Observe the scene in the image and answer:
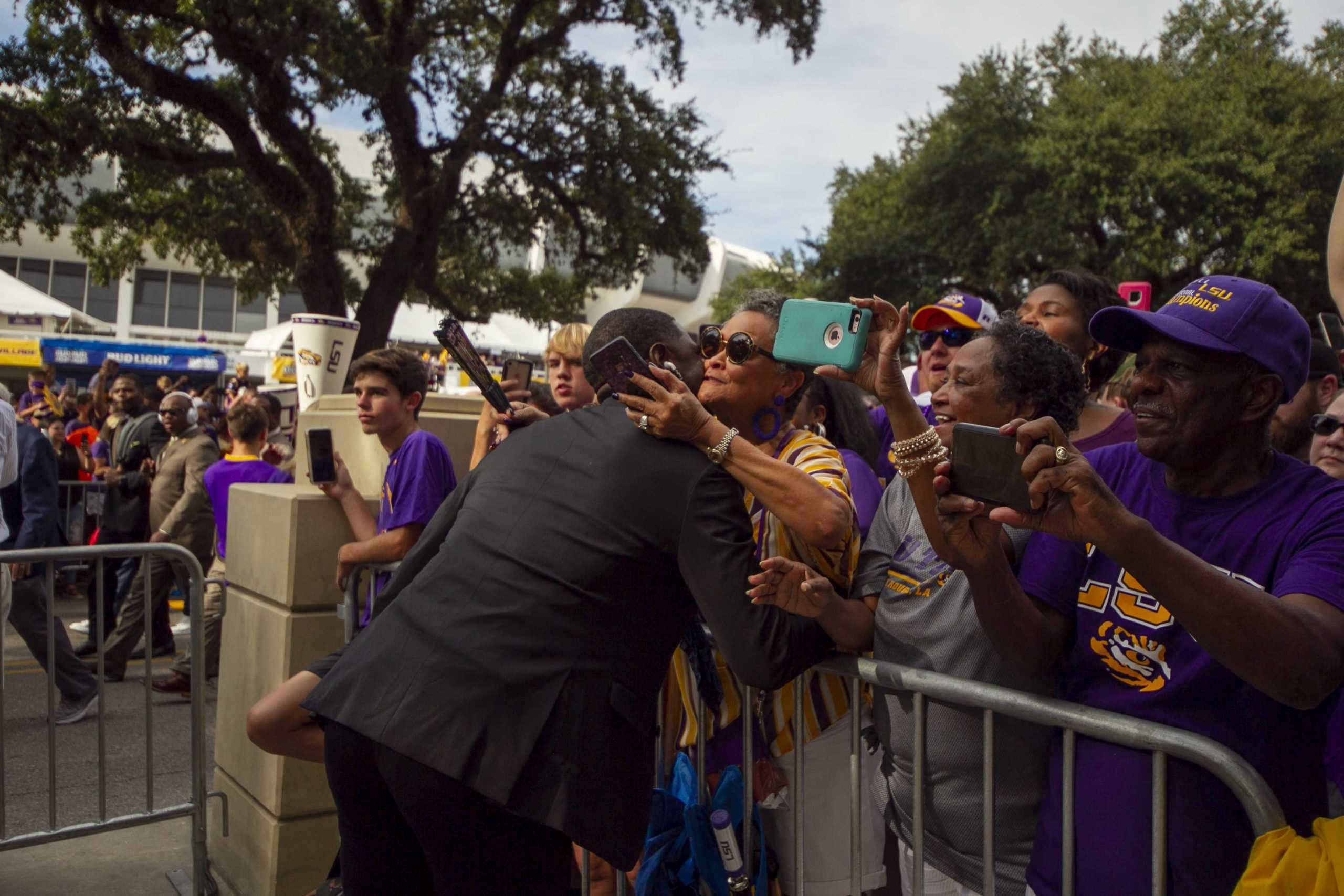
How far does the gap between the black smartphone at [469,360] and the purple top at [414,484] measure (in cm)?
67

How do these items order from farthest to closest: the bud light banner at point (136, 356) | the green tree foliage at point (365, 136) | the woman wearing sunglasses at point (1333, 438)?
the bud light banner at point (136, 356)
the green tree foliage at point (365, 136)
the woman wearing sunglasses at point (1333, 438)

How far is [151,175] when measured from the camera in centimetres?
1588

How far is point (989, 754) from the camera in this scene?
2117mm

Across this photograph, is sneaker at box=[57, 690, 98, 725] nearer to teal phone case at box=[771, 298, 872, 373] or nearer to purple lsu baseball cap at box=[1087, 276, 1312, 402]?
teal phone case at box=[771, 298, 872, 373]

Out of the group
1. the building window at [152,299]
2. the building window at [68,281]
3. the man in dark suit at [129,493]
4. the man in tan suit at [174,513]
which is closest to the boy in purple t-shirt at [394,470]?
the man in tan suit at [174,513]

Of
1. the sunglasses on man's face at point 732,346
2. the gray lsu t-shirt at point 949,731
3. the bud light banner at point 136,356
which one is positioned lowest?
the bud light banner at point 136,356

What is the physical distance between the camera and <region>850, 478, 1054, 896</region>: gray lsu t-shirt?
220cm

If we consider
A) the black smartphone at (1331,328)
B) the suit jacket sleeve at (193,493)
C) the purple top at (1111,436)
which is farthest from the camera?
the suit jacket sleeve at (193,493)

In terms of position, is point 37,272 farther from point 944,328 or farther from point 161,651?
point 944,328

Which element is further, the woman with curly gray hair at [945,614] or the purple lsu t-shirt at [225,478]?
the purple lsu t-shirt at [225,478]

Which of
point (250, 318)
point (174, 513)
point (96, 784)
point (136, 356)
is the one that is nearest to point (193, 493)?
point (174, 513)

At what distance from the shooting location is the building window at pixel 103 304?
4566cm

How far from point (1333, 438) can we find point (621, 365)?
243cm

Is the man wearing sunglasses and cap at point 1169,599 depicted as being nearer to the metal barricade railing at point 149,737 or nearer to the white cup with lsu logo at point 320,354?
the metal barricade railing at point 149,737
